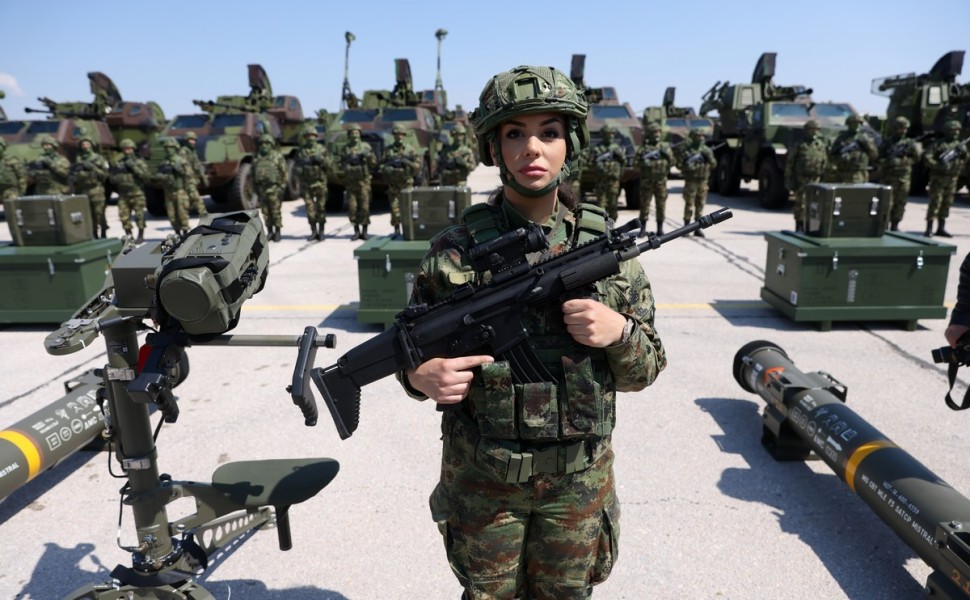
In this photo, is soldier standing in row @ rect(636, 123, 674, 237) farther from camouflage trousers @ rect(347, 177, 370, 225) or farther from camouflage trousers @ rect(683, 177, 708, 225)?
camouflage trousers @ rect(347, 177, 370, 225)

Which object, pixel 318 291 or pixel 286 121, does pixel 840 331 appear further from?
pixel 286 121

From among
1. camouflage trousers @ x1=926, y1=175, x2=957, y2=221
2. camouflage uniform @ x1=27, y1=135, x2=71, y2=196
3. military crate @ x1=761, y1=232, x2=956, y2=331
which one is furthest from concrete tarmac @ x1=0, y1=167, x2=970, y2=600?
camouflage uniform @ x1=27, y1=135, x2=71, y2=196

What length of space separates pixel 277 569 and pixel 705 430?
2635 mm

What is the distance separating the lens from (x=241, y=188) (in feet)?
44.1

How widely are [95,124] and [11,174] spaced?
372cm

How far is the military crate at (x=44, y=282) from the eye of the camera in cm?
604

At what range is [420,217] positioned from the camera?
6.35 meters

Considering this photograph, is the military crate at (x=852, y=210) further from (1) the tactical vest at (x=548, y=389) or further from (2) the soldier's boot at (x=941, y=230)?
(2) the soldier's boot at (x=941, y=230)

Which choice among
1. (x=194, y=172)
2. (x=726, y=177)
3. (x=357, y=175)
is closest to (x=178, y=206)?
(x=194, y=172)

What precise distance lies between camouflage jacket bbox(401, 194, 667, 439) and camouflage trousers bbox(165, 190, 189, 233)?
34.2 feet

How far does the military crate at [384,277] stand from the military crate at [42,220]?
9.66 feet

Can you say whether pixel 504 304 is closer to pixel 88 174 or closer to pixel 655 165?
pixel 655 165

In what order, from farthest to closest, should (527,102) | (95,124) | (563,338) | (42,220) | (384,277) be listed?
(95,124)
(42,220)
(384,277)
(563,338)
(527,102)

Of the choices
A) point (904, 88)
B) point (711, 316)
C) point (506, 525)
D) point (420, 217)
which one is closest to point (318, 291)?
point (420, 217)
